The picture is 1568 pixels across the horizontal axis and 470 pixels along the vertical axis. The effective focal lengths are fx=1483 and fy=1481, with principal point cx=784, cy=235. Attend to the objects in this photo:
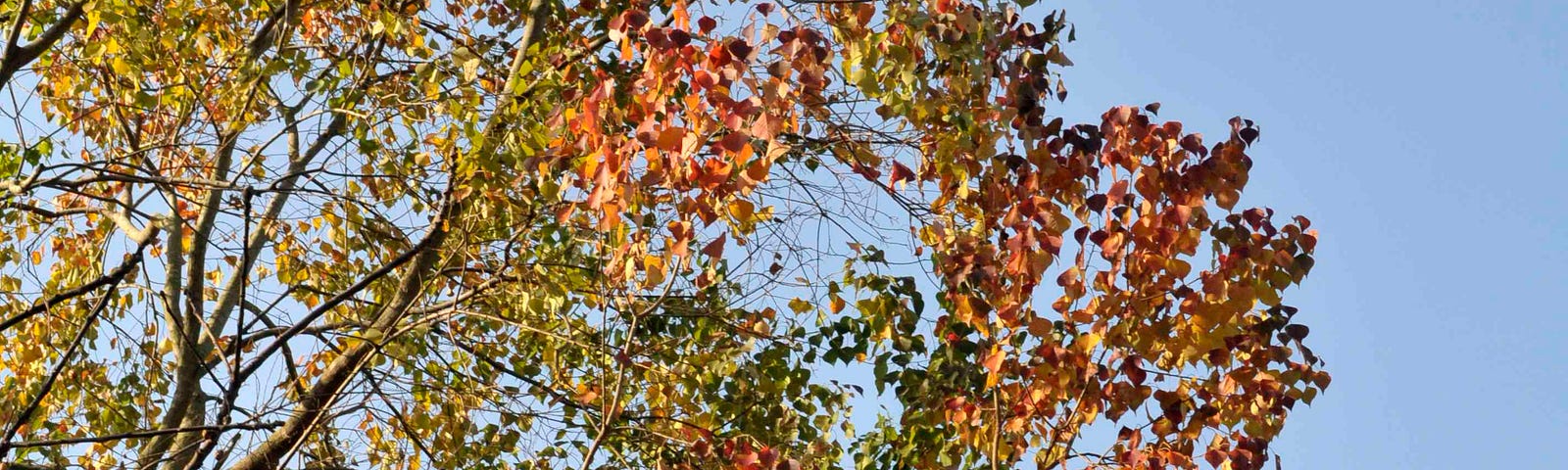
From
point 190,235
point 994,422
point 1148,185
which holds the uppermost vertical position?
point 190,235

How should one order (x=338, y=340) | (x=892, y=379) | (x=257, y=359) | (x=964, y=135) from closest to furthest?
(x=964, y=135) < (x=892, y=379) < (x=257, y=359) < (x=338, y=340)

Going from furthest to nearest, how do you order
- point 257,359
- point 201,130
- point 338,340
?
point 338,340 < point 257,359 < point 201,130

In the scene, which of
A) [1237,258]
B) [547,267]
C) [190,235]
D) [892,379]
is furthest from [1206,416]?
[190,235]

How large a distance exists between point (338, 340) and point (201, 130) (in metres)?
1.77

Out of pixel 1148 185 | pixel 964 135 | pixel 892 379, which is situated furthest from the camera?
pixel 892 379

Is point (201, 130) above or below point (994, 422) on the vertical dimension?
above

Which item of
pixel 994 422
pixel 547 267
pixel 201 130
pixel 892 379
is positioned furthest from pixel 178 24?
pixel 994 422

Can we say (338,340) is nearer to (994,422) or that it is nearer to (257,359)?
(257,359)

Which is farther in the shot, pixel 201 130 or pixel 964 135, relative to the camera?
pixel 201 130

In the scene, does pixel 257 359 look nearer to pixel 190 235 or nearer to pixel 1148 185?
pixel 190 235

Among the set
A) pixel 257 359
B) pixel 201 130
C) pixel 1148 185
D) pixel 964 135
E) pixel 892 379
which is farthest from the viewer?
pixel 257 359

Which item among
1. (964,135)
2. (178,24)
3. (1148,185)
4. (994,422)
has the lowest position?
(994,422)

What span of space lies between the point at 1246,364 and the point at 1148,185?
707mm

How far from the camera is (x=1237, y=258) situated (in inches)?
175
